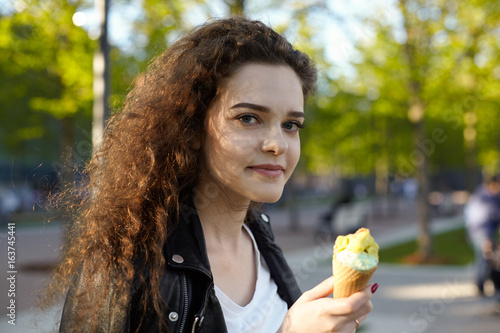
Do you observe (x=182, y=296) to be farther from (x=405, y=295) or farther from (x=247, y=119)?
(x=405, y=295)

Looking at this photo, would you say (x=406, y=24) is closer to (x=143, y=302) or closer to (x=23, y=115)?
(x=143, y=302)

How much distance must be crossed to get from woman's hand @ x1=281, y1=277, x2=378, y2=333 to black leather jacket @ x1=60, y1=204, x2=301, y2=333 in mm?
241

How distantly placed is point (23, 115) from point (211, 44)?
20.6 m

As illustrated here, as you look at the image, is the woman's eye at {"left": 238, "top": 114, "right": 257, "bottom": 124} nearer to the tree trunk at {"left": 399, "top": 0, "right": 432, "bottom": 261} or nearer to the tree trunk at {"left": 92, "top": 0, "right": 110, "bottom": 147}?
the tree trunk at {"left": 92, "top": 0, "right": 110, "bottom": 147}

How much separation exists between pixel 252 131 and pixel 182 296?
1.85 feet

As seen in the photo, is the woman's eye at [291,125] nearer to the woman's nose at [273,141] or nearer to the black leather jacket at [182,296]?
the woman's nose at [273,141]

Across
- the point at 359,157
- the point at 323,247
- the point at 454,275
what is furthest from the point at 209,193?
the point at 359,157

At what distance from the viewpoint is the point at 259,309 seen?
5.79 ft

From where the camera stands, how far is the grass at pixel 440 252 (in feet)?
34.8

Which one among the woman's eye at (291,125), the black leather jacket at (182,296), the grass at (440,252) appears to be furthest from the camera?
the grass at (440,252)

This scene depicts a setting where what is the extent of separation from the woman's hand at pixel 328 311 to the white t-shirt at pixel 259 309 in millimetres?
212

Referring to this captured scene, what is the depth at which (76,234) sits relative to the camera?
5.59 ft

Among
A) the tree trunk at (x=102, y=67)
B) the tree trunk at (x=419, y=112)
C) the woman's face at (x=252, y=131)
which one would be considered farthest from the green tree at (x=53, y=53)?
the tree trunk at (x=419, y=112)

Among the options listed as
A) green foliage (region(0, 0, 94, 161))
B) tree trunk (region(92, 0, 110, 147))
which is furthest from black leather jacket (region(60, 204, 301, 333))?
green foliage (region(0, 0, 94, 161))
